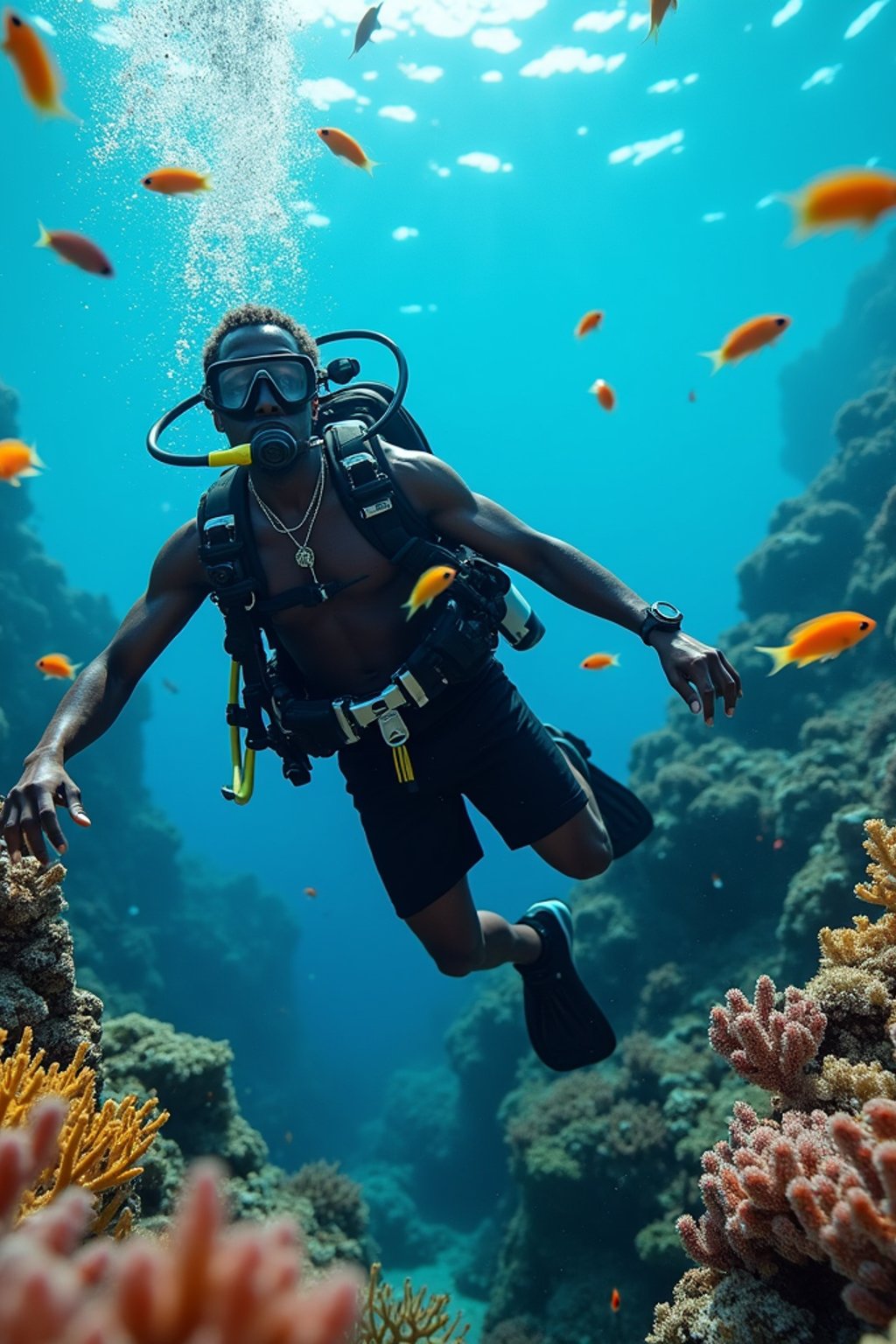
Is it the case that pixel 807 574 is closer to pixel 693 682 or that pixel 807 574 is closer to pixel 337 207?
pixel 693 682

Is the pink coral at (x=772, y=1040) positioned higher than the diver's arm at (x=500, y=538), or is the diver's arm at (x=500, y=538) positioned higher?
the diver's arm at (x=500, y=538)

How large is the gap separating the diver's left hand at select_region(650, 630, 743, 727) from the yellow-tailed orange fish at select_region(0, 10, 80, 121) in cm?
501

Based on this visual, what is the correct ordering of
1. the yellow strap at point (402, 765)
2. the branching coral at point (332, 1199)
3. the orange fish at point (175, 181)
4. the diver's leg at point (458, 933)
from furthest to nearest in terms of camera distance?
A: the branching coral at point (332, 1199)
the orange fish at point (175, 181)
the diver's leg at point (458, 933)
the yellow strap at point (402, 765)

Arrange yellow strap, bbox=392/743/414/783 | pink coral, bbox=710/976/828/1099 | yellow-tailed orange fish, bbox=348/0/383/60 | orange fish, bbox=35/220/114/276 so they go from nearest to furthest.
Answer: pink coral, bbox=710/976/828/1099 → yellow strap, bbox=392/743/414/783 → orange fish, bbox=35/220/114/276 → yellow-tailed orange fish, bbox=348/0/383/60

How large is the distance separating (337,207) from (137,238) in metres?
7.67

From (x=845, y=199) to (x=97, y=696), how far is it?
4546 millimetres

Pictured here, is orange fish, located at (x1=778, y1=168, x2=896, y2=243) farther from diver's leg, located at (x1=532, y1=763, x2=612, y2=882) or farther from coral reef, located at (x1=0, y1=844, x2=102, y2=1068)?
coral reef, located at (x1=0, y1=844, x2=102, y2=1068)

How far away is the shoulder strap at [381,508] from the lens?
396 cm

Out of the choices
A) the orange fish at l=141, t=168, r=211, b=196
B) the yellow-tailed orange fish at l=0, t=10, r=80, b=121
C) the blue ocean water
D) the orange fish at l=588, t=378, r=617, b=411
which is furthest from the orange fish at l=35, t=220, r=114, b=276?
the blue ocean water

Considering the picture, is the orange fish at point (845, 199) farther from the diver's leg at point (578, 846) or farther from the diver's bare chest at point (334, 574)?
the diver's leg at point (578, 846)

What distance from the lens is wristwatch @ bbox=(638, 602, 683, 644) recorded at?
3.60 metres

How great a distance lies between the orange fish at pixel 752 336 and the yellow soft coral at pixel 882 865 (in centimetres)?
393

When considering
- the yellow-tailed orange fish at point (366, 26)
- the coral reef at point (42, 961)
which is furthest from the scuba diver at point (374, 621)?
the yellow-tailed orange fish at point (366, 26)

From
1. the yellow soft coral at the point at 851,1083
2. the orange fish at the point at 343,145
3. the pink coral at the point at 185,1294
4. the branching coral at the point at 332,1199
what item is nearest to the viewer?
the pink coral at the point at 185,1294
